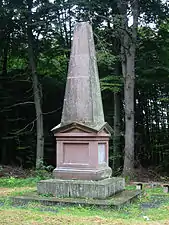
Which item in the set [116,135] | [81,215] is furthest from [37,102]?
[81,215]

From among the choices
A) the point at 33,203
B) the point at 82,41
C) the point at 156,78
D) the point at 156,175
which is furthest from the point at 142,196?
the point at 156,78

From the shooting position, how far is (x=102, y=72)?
16562mm

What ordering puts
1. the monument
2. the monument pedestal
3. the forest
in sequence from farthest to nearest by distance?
the forest
the monument
the monument pedestal

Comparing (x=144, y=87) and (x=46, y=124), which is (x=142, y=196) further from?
(x=46, y=124)

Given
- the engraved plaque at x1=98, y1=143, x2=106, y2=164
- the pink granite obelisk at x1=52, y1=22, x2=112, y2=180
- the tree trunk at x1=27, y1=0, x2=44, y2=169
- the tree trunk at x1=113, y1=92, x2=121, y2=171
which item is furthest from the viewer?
the tree trunk at x1=27, y1=0, x2=44, y2=169

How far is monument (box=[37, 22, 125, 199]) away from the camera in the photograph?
7.88 meters

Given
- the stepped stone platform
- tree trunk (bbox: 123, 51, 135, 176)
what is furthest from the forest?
the stepped stone platform

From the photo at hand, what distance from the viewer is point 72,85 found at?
8430 mm

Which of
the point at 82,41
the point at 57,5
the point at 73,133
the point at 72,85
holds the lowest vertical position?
the point at 73,133

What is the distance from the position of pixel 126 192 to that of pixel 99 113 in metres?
1.89

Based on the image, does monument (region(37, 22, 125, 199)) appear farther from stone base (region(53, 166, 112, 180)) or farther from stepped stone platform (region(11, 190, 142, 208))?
stepped stone platform (region(11, 190, 142, 208))

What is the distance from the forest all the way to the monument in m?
3.74

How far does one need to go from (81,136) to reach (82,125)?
242 millimetres

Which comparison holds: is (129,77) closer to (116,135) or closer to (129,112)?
(129,112)
